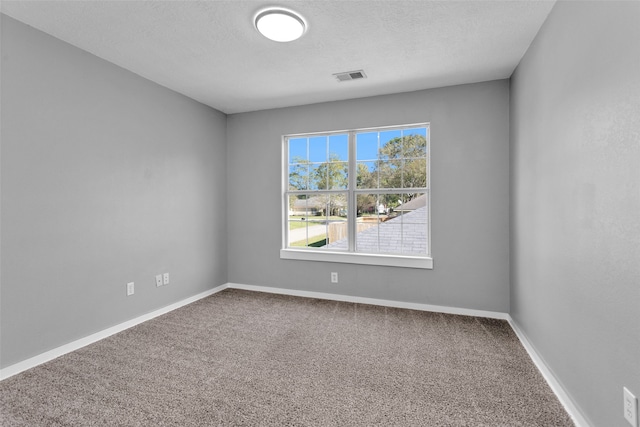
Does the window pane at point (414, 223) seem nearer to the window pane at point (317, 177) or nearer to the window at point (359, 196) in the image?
the window at point (359, 196)

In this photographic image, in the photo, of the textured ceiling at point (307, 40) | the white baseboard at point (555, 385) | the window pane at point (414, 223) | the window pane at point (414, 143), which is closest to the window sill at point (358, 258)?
the window pane at point (414, 223)

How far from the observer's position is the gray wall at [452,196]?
10.4 feet

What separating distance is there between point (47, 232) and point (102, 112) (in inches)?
45.0

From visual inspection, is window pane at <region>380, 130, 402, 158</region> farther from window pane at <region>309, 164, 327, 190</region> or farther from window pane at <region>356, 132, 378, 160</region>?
window pane at <region>309, 164, 327, 190</region>

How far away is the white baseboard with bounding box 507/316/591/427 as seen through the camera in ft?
5.35

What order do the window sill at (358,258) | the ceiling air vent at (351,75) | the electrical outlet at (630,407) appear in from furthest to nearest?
the window sill at (358,258)
the ceiling air vent at (351,75)
the electrical outlet at (630,407)

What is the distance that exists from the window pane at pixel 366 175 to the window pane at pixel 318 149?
502 mm

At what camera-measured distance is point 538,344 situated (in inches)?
88.9

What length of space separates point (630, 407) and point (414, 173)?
8.71 ft

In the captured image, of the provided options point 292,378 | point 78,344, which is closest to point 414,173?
point 292,378

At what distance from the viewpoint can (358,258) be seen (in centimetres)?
370

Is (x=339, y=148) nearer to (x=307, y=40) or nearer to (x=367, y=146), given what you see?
(x=367, y=146)

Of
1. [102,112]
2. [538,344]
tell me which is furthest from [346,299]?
[102,112]

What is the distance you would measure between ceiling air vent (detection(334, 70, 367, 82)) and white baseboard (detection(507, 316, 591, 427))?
281 centimetres
